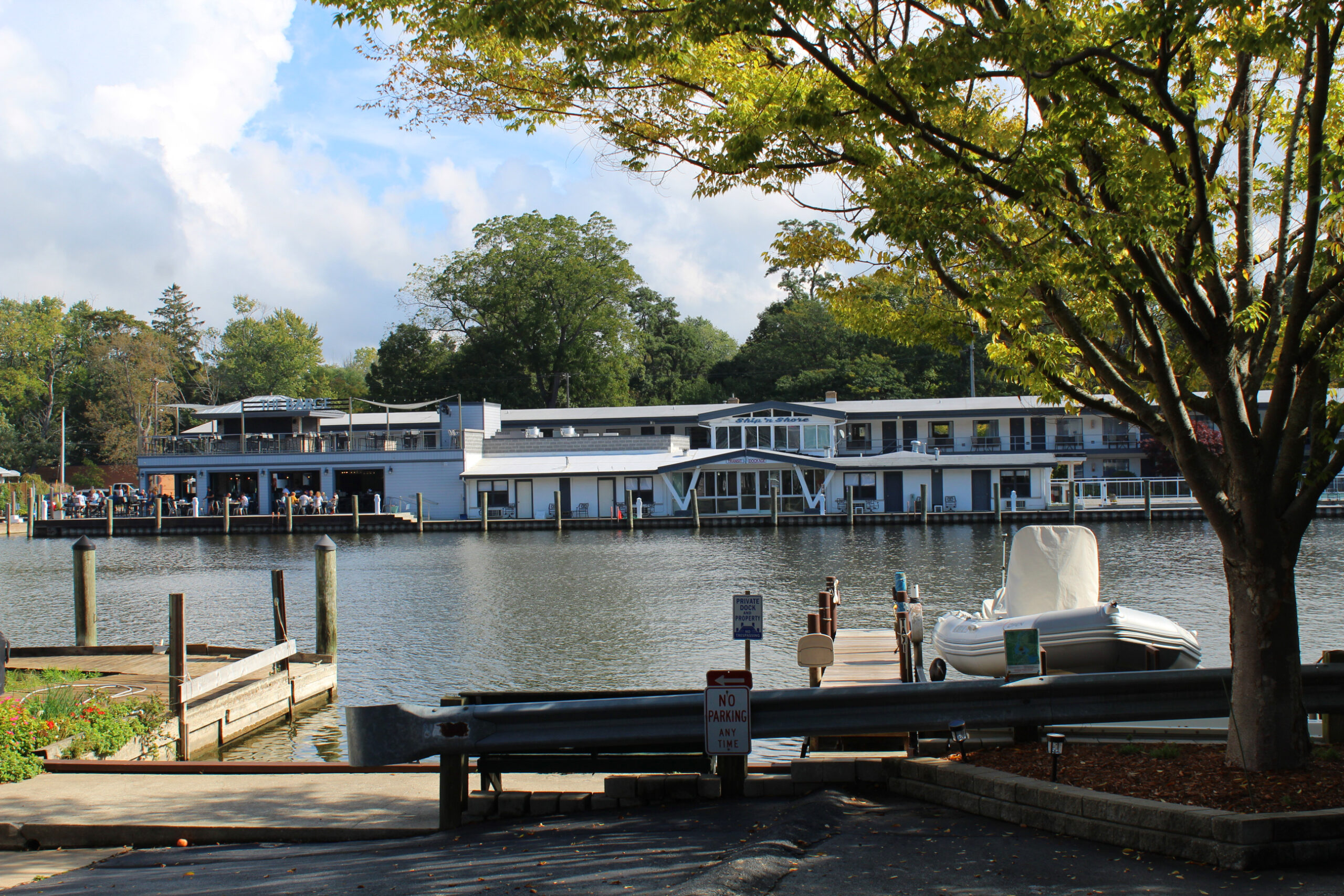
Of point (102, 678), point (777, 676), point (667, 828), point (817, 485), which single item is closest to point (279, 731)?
point (102, 678)

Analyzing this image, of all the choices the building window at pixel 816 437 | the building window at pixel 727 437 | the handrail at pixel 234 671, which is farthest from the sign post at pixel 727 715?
the building window at pixel 727 437

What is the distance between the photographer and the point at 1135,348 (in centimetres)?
735

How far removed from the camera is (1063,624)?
39.7ft

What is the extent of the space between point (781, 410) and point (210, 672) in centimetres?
4188

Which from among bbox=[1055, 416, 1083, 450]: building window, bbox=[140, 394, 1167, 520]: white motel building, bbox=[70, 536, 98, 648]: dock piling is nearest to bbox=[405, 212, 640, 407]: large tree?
bbox=[140, 394, 1167, 520]: white motel building

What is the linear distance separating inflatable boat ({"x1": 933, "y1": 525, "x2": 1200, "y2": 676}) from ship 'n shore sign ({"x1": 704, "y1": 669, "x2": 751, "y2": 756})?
248 inches

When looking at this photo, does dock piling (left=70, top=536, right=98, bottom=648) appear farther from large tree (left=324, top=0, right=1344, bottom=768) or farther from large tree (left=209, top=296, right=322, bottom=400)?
large tree (left=209, top=296, right=322, bottom=400)

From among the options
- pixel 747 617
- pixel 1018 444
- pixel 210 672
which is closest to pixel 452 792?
pixel 747 617

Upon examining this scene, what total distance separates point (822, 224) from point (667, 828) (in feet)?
16.4

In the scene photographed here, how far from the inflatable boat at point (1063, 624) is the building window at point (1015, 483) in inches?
1380

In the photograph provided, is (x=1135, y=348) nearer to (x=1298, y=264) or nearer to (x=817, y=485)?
(x=1298, y=264)

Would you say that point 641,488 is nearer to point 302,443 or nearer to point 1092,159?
point 302,443

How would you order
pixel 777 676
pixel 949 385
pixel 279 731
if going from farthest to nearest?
pixel 949 385
pixel 777 676
pixel 279 731

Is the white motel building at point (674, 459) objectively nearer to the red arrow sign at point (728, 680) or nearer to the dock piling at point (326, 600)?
the dock piling at point (326, 600)
